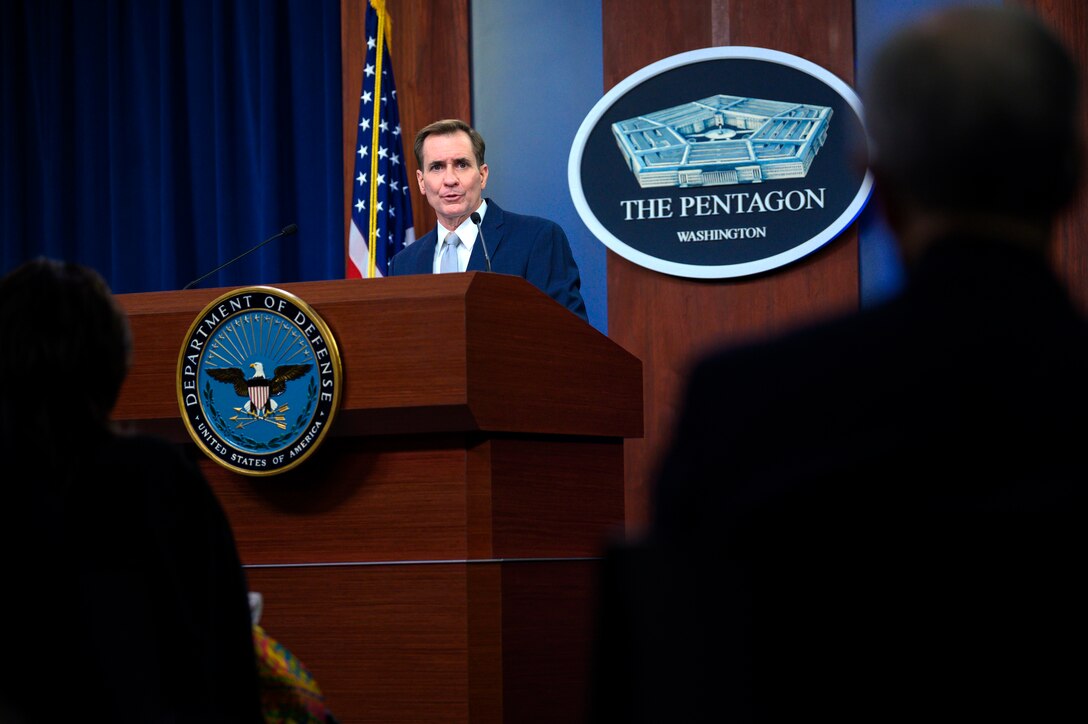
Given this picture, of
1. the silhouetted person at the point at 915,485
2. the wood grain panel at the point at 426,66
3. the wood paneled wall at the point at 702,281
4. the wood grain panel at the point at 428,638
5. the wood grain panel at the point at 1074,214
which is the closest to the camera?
the silhouetted person at the point at 915,485

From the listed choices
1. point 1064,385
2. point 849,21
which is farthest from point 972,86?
point 849,21

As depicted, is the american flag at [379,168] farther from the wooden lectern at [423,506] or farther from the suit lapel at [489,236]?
the wooden lectern at [423,506]

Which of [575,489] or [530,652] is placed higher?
[575,489]

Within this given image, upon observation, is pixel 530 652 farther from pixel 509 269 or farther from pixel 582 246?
pixel 582 246

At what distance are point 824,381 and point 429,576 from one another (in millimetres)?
1978

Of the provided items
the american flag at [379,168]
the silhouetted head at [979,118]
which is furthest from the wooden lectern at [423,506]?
the american flag at [379,168]

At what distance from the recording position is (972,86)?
0.89 metres

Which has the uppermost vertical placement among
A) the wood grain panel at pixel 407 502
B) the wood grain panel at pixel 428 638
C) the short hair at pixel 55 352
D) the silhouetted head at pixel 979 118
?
the silhouetted head at pixel 979 118

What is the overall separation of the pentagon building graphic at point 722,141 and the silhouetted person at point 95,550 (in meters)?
3.75

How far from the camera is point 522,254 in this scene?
160 inches

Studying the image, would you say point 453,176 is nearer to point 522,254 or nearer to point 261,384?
point 522,254

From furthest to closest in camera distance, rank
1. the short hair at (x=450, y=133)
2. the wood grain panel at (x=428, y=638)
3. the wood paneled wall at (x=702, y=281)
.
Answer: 1. the wood paneled wall at (x=702, y=281)
2. the short hair at (x=450, y=133)
3. the wood grain panel at (x=428, y=638)

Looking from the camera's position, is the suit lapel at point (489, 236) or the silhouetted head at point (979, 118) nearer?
the silhouetted head at point (979, 118)

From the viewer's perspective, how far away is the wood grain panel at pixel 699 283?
4.98m
